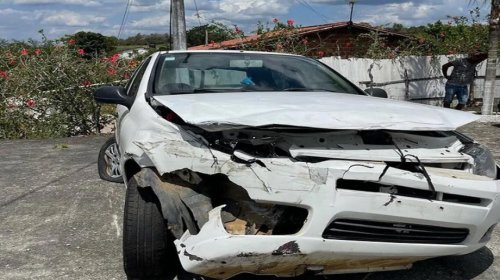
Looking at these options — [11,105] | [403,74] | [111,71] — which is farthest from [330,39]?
[11,105]

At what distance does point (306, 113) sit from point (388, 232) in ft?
2.54

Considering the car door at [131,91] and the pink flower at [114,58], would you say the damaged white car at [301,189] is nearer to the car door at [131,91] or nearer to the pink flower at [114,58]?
the car door at [131,91]

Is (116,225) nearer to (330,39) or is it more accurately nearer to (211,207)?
(211,207)

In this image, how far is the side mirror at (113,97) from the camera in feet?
13.6

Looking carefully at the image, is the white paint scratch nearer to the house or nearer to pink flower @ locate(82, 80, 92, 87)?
pink flower @ locate(82, 80, 92, 87)

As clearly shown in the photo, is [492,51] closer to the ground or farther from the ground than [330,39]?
closer to the ground

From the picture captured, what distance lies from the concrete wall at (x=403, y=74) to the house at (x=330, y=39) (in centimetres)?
94

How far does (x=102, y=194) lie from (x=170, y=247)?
103 inches

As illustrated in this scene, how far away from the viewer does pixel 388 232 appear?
2.80 m

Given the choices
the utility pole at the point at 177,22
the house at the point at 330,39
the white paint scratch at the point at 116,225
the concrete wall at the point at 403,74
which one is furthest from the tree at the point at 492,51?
the white paint scratch at the point at 116,225

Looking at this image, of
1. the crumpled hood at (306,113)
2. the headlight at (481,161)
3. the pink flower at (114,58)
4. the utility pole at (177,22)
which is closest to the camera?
the crumpled hood at (306,113)

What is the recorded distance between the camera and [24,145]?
9.48 metres

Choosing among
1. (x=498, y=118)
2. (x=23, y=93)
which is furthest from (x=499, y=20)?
(x=23, y=93)

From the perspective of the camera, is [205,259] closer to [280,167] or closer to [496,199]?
[280,167]
